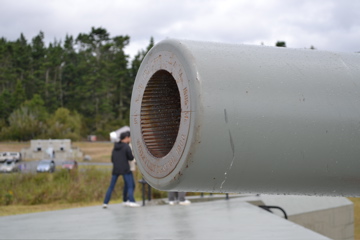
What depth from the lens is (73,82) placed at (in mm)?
72438

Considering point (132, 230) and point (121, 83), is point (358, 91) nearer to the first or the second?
point (132, 230)

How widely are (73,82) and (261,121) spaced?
71853 millimetres

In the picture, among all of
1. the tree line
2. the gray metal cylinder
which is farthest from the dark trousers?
the tree line

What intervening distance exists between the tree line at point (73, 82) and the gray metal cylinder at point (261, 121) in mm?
48242

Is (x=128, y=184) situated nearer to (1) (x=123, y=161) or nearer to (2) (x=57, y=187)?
(1) (x=123, y=161)

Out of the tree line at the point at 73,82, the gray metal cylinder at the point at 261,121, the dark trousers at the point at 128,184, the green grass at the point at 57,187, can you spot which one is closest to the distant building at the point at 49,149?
the tree line at the point at 73,82

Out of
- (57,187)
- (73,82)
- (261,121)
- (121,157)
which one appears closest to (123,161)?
(121,157)

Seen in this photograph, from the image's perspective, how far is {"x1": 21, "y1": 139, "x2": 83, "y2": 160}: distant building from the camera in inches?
1431

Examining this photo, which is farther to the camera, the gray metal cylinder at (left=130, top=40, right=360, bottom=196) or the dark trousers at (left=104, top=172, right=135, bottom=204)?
the dark trousers at (left=104, top=172, right=135, bottom=204)

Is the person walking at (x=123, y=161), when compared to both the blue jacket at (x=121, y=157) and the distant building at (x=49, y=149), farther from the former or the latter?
the distant building at (x=49, y=149)

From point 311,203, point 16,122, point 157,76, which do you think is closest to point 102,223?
point 311,203

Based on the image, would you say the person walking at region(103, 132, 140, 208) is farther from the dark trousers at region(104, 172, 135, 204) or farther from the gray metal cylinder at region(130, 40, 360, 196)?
the gray metal cylinder at region(130, 40, 360, 196)

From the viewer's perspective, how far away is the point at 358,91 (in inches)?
89.0

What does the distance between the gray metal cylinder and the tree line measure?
1899 inches
